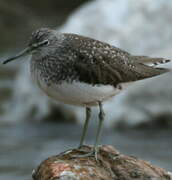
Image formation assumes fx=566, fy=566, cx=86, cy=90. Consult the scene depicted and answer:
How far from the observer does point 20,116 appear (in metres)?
16.8

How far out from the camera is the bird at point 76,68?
7789 millimetres

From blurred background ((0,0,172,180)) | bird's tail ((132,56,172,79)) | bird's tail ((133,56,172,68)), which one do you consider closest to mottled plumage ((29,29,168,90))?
bird's tail ((132,56,172,79))

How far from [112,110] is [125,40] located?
7.65ft

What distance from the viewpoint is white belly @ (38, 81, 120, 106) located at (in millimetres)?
7703

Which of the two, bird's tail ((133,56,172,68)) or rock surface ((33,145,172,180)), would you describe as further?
bird's tail ((133,56,172,68))

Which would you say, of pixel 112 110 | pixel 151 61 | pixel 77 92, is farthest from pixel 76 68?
pixel 112 110

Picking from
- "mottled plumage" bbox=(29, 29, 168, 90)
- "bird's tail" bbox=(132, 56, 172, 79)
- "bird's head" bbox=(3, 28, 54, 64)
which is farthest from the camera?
"bird's tail" bbox=(132, 56, 172, 79)

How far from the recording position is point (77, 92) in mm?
7723

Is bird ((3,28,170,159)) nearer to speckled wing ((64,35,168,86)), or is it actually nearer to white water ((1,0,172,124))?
speckled wing ((64,35,168,86))

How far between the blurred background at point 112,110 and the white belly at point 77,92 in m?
5.32

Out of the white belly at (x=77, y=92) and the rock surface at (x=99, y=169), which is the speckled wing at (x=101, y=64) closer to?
the white belly at (x=77, y=92)

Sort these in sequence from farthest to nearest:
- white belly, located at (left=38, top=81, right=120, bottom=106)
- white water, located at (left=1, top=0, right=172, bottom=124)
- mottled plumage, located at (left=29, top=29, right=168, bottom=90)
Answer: white water, located at (left=1, top=0, right=172, bottom=124), mottled plumage, located at (left=29, top=29, right=168, bottom=90), white belly, located at (left=38, top=81, right=120, bottom=106)

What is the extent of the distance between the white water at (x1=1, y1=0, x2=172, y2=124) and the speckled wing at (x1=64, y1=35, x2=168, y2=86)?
6.36 meters

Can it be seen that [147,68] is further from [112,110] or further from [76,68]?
[112,110]
